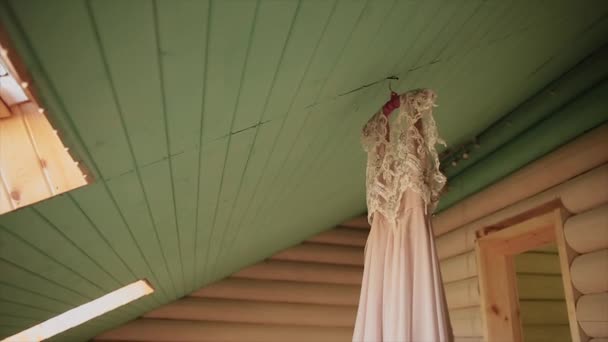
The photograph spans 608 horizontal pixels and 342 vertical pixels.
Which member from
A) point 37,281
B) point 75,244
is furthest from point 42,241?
point 37,281

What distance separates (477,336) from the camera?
10.3ft

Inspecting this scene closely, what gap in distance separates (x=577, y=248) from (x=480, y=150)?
1.08 m

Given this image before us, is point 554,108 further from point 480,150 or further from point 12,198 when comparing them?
point 12,198

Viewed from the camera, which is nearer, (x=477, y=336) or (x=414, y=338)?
(x=414, y=338)

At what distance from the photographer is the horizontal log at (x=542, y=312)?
377cm

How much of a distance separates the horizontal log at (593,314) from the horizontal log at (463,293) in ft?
3.41

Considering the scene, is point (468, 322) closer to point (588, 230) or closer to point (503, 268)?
point (503, 268)

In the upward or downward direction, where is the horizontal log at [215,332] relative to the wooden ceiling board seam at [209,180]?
downward

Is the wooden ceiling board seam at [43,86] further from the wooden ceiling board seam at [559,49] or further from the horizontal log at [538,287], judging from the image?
the horizontal log at [538,287]

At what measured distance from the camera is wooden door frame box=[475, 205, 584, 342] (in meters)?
2.86

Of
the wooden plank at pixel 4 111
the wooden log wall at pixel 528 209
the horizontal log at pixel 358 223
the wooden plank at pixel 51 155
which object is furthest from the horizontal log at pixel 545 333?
the wooden plank at pixel 4 111

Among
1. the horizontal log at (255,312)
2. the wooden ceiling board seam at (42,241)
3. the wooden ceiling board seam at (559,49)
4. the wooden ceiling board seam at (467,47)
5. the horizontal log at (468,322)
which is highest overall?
the wooden ceiling board seam at (559,49)

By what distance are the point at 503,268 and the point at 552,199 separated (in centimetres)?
88

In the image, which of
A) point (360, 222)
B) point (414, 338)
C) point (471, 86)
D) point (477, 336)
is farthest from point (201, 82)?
point (360, 222)
